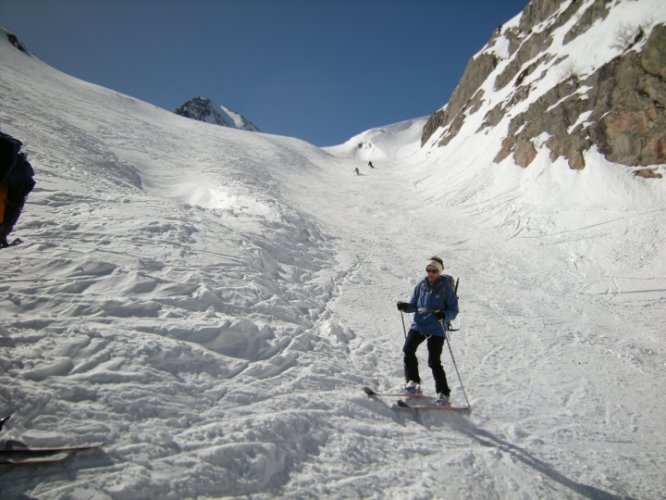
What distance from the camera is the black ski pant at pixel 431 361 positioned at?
4.83 meters

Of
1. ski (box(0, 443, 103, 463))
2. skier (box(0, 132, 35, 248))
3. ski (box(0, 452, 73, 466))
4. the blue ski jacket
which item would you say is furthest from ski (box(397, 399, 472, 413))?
skier (box(0, 132, 35, 248))

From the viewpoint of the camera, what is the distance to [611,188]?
1473 cm

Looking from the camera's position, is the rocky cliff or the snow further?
the rocky cliff

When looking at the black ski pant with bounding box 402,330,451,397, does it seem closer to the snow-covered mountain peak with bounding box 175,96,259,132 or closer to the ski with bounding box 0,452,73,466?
the ski with bounding box 0,452,73,466

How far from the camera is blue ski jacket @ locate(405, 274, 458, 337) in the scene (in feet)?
16.4

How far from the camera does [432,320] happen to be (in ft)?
16.6

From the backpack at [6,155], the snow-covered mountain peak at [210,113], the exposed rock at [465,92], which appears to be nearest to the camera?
the backpack at [6,155]

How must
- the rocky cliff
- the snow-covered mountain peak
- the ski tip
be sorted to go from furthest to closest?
1. the snow-covered mountain peak
2. the rocky cliff
3. the ski tip

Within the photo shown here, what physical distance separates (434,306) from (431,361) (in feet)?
2.49

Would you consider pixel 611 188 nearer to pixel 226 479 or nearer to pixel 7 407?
pixel 226 479

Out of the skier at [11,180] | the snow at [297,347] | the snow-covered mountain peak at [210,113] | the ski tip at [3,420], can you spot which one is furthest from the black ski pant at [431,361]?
the snow-covered mountain peak at [210,113]

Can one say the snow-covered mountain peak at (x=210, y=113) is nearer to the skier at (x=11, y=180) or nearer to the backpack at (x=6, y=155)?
the skier at (x=11, y=180)

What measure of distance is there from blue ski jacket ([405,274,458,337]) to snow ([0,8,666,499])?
107 centimetres

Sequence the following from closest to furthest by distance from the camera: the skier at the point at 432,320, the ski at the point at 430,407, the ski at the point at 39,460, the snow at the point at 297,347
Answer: the ski at the point at 39,460, the snow at the point at 297,347, the ski at the point at 430,407, the skier at the point at 432,320
